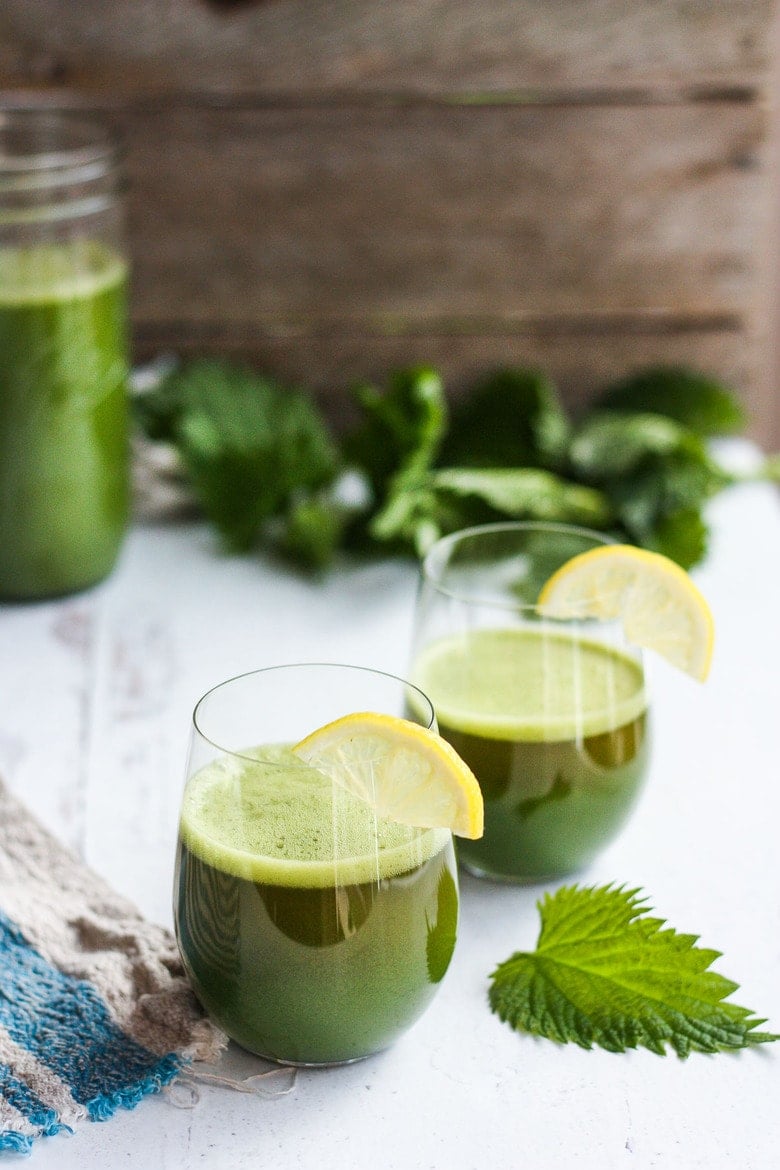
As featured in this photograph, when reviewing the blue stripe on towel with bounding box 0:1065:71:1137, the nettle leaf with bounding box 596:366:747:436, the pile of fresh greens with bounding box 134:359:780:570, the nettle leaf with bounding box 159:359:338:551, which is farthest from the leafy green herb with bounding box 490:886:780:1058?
the nettle leaf with bounding box 596:366:747:436

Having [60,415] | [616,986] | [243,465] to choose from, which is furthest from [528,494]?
[616,986]

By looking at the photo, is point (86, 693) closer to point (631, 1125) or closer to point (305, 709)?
point (305, 709)

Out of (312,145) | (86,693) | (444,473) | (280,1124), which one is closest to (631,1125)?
(280,1124)

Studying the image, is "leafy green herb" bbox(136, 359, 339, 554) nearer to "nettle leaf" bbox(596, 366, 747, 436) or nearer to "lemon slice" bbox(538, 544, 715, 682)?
"nettle leaf" bbox(596, 366, 747, 436)

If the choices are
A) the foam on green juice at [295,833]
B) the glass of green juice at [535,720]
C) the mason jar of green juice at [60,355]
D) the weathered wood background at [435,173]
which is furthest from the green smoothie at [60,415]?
the foam on green juice at [295,833]

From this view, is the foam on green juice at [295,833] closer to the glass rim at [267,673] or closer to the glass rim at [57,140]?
the glass rim at [267,673]

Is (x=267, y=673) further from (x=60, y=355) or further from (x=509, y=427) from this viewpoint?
(x=509, y=427)
